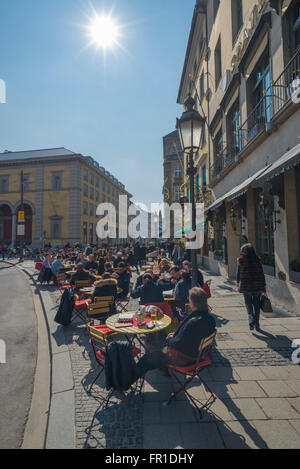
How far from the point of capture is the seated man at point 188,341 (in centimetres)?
323

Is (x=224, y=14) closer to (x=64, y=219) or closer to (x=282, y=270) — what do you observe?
(x=282, y=270)

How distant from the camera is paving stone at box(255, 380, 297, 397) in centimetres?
334

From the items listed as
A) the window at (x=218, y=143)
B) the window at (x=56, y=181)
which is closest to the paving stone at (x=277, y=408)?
the window at (x=218, y=143)

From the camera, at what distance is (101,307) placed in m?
5.42

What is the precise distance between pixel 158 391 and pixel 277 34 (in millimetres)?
9402

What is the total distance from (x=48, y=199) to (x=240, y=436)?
4275cm

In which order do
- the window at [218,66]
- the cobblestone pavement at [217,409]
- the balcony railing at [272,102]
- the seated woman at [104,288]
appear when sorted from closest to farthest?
1. the cobblestone pavement at [217,409]
2. the seated woman at [104,288]
3. the balcony railing at [272,102]
4. the window at [218,66]

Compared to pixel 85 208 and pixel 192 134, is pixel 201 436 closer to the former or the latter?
pixel 192 134

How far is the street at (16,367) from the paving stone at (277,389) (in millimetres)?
3028

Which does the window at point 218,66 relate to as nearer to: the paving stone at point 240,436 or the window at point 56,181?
the paving stone at point 240,436

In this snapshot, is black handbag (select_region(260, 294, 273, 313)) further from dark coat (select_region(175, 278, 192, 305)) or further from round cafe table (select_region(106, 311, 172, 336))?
round cafe table (select_region(106, 311, 172, 336))

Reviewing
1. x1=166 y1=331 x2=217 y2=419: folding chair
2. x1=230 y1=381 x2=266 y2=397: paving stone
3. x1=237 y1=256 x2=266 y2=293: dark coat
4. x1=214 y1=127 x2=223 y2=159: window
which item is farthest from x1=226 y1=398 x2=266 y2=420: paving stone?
x1=214 y1=127 x2=223 y2=159: window

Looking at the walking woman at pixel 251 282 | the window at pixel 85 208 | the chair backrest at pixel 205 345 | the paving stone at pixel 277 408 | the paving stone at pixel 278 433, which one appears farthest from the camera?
the window at pixel 85 208

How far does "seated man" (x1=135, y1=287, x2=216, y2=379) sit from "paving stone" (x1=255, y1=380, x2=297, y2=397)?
1.10m
